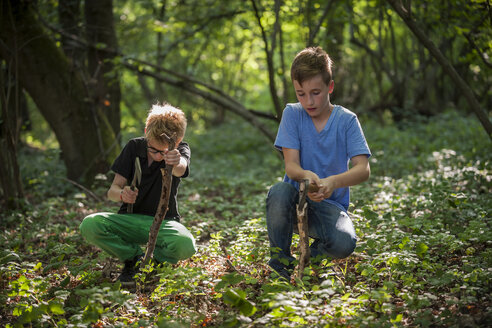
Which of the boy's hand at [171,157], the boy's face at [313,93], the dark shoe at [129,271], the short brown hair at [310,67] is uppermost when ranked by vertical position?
the short brown hair at [310,67]

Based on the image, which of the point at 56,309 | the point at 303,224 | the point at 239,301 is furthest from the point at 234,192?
the point at 56,309

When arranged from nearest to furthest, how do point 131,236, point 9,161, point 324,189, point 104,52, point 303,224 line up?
point 303,224 → point 324,189 → point 131,236 → point 9,161 → point 104,52

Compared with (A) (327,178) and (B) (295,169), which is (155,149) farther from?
(A) (327,178)

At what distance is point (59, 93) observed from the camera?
5828 mm

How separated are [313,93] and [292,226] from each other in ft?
3.03

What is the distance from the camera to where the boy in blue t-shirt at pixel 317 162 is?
2.81m

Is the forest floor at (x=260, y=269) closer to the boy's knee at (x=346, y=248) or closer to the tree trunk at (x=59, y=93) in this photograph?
the boy's knee at (x=346, y=248)

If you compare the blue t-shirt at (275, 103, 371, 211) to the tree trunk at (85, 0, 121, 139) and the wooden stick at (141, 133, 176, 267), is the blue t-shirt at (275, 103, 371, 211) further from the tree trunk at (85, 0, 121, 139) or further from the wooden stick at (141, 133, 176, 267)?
the tree trunk at (85, 0, 121, 139)

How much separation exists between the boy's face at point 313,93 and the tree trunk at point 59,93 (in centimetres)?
382

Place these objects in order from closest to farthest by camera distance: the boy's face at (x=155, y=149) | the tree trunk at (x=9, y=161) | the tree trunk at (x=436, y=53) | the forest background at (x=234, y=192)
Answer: the forest background at (x=234, y=192) < the boy's face at (x=155, y=149) < the tree trunk at (x=436, y=53) < the tree trunk at (x=9, y=161)

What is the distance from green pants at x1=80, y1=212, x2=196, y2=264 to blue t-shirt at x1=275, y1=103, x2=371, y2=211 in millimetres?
944

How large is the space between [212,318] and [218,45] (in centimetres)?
1383

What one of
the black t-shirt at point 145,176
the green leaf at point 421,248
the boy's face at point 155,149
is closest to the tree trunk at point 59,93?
the black t-shirt at point 145,176

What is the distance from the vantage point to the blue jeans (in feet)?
9.18
